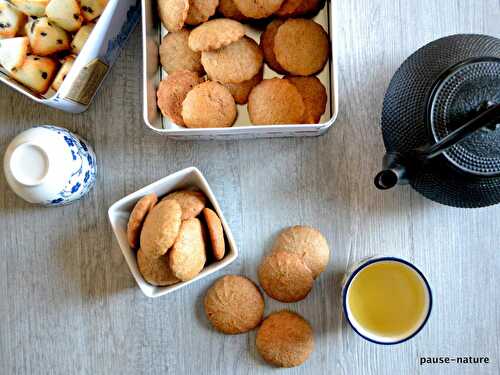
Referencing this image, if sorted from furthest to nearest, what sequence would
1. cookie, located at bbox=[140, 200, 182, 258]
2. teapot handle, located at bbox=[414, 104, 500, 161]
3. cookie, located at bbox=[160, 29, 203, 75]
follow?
1. cookie, located at bbox=[160, 29, 203, 75]
2. cookie, located at bbox=[140, 200, 182, 258]
3. teapot handle, located at bbox=[414, 104, 500, 161]

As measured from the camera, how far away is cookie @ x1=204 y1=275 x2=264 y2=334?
83 centimetres

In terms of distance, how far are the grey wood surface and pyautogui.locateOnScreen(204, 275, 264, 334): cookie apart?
25 mm

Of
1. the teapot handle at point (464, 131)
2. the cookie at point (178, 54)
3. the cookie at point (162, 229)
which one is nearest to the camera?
the teapot handle at point (464, 131)

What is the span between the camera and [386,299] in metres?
0.80

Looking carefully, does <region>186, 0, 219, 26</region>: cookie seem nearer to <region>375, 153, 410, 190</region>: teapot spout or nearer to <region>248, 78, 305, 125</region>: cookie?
<region>248, 78, 305, 125</region>: cookie

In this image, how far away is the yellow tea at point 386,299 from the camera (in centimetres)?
78

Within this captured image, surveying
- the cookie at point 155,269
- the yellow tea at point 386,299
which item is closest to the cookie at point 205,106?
the cookie at point 155,269

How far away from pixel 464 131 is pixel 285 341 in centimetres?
44

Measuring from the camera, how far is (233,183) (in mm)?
858

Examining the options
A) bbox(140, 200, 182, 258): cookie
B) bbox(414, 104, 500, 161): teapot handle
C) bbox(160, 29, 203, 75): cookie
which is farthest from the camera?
bbox(160, 29, 203, 75): cookie

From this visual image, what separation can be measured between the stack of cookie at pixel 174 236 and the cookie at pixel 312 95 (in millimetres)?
206

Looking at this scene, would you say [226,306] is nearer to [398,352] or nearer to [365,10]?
[398,352]

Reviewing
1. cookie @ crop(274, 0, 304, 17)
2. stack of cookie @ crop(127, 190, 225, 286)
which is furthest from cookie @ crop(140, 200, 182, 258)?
cookie @ crop(274, 0, 304, 17)

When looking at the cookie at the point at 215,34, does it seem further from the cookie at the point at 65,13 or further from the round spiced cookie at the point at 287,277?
the round spiced cookie at the point at 287,277
